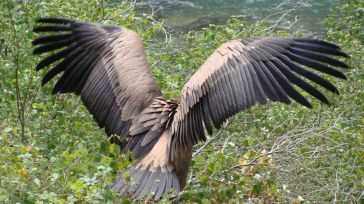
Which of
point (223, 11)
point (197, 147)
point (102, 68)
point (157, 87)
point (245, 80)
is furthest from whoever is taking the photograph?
point (223, 11)

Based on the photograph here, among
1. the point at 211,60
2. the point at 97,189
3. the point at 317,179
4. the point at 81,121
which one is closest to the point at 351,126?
the point at 317,179

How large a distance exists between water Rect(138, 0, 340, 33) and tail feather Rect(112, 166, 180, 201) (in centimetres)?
996

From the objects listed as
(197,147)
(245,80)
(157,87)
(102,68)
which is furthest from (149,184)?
(102,68)

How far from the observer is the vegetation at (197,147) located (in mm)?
4551

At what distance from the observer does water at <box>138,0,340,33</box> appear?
16.0 meters

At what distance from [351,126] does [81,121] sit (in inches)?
103

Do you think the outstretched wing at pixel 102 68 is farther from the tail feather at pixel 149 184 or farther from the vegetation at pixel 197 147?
the tail feather at pixel 149 184

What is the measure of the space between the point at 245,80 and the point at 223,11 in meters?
10.6

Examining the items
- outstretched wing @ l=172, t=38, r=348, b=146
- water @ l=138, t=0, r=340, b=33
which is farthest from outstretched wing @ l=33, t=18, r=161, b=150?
water @ l=138, t=0, r=340, b=33

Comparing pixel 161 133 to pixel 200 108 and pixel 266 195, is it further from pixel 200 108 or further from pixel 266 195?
pixel 266 195

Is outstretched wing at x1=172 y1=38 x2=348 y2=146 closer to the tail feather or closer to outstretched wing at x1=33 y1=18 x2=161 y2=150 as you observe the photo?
the tail feather

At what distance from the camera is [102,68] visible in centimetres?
698

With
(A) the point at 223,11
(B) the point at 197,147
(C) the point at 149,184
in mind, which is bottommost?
(A) the point at 223,11

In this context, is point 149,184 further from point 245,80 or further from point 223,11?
point 223,11
